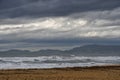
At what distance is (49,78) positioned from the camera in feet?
101

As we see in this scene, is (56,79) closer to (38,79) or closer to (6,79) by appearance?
(38,79)

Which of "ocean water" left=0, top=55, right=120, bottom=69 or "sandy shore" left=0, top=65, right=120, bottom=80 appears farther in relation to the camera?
"ocean water" left=0, top=55, right=120, bottom=69

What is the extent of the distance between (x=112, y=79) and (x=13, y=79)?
26.2 feet

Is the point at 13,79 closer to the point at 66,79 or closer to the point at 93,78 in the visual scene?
the point at 66,79

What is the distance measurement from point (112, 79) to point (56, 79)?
454cm

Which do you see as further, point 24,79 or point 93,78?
point 93,78

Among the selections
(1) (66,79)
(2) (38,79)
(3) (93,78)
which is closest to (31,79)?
(2) (38,79)

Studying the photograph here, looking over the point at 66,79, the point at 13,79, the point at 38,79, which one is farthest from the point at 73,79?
the point at 13,79

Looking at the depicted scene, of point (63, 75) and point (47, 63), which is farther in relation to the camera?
point (47, 63)

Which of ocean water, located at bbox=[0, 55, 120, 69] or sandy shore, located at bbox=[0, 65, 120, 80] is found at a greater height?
sandy shore, located at bbox=[0, 65, 120, 80]

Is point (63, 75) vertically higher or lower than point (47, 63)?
higher

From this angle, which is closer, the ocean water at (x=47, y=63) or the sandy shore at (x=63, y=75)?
the sandy shore at (x=63, y=75)

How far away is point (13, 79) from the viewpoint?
29547mm

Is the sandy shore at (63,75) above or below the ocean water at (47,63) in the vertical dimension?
above
